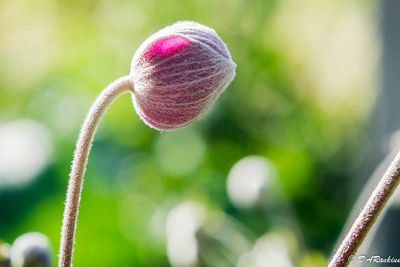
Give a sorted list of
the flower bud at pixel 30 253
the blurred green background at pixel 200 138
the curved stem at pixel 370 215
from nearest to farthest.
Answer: the curved stem at pixel 370 215 → the flower bud at pixel 30 253 → the blurred green background at pixel 200 138

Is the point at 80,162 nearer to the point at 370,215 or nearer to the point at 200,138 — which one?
the point at 370,215

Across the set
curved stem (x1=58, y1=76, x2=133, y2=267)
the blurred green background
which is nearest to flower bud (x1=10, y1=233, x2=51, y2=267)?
curved stem (x1=58, y1=76, x2=133, y2=267)

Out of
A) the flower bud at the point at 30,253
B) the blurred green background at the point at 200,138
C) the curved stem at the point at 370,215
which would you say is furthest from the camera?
the blurred green background at the point at 200,138

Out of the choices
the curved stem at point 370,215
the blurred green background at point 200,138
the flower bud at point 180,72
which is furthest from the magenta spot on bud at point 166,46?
the blurred green background at point 200,138

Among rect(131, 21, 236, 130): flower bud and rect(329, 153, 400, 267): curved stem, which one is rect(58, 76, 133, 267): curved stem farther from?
rect(329, 153, 400, 267): curved stem

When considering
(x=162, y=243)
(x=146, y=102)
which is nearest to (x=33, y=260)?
(x=146, y=102)

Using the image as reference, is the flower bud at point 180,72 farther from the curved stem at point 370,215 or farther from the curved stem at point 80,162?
the curved stem at point 370,215
